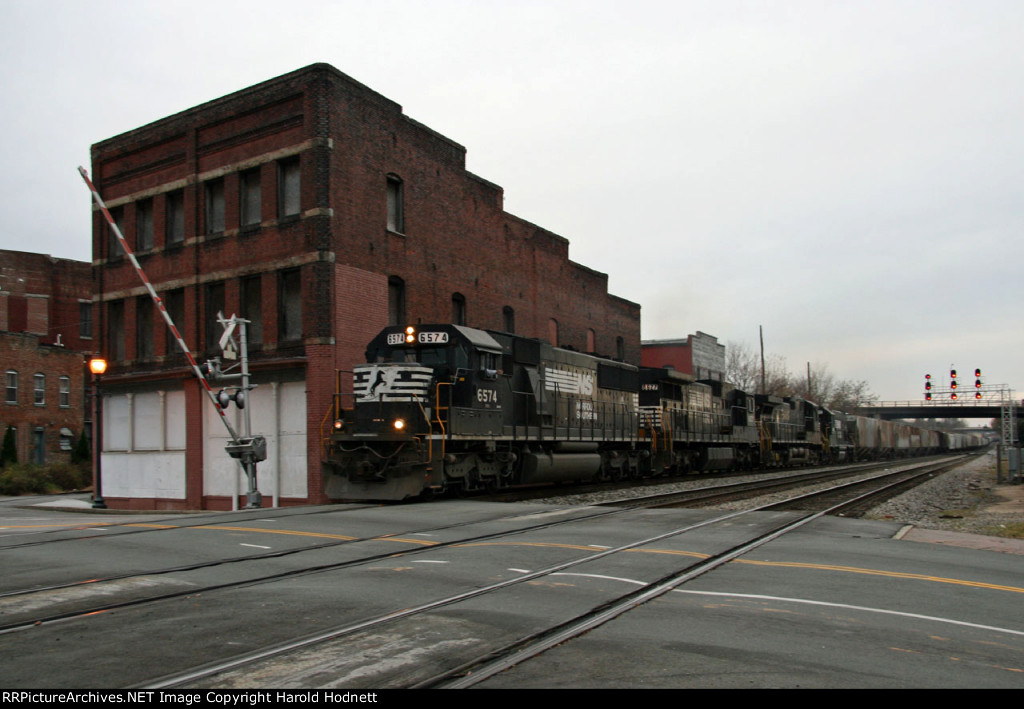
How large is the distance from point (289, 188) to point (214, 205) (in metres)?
3.51

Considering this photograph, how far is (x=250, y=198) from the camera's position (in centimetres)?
2491

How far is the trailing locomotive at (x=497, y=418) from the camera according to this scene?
1761 centimetres

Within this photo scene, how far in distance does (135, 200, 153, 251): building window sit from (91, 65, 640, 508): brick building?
5cm

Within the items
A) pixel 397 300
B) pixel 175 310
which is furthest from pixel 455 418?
pixel 175 310

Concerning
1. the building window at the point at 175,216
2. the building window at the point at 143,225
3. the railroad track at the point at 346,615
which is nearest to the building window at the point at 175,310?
the building window at the point at 175,216

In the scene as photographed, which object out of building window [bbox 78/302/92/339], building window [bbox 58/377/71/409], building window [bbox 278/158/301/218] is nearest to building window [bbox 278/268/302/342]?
building window [bbox 278/158/301/218]

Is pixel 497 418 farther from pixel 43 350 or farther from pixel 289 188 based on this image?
pixel 43 350

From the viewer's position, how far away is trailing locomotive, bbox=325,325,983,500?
17.6 meters

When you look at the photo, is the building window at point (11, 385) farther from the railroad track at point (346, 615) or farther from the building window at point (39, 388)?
the railroad track at point (346, 615)

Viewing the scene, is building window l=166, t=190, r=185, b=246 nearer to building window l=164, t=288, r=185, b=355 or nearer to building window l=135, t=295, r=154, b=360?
building window l=164, t=288, r=185, b=355

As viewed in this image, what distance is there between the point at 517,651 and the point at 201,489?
22.0 meters

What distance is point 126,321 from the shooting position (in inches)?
1099
